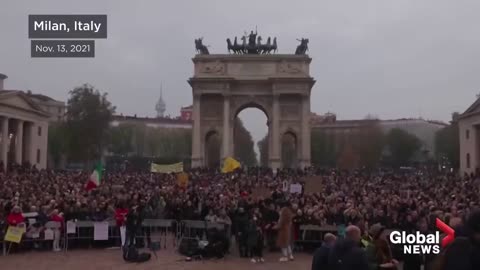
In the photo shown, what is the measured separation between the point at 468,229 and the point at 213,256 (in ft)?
42.0

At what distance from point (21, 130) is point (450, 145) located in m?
57.7

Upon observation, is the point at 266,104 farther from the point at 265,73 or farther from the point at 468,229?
the point at 468,229

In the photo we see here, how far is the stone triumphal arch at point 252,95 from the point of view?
63594 mm

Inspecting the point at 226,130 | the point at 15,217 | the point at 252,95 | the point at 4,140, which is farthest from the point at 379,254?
the point at 252,95

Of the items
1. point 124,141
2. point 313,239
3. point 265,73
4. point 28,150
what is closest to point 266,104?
point 265,73

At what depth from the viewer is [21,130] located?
57.6 m

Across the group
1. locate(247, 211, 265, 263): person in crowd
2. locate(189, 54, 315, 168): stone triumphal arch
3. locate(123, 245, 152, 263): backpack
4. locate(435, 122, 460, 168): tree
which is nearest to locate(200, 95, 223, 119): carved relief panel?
locate(189, 54, 315, 168): stone triumphal arch

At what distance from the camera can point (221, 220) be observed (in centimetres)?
1750

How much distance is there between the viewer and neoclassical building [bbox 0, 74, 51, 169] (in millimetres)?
53369

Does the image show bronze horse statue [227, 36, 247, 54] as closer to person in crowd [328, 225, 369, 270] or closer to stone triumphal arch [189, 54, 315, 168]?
stone triumphal arch [189, 54, 315, 168]

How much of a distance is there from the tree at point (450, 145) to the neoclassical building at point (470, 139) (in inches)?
769

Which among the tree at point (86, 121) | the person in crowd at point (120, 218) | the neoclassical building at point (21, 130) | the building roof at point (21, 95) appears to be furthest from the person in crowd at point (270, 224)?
the tree at point (86, 121)

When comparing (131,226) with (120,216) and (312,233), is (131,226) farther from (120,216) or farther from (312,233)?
(312,233)

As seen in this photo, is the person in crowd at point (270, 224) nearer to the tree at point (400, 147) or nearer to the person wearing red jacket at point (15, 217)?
the person wearing red jacket at point (15, 217)
